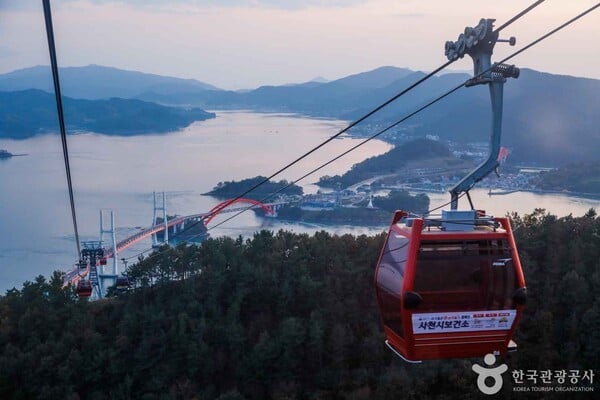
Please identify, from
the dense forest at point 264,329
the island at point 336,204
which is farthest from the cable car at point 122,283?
the island at point 336,204

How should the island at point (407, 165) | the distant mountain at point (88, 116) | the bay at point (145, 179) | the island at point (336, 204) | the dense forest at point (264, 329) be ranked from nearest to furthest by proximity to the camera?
1. the dense forest at point (264, 329)
2. the island at point (336, 204)
3. the bay at point (145, 179)
4. the island at point (407, 165)
5. the distant mountain at point (88, 116)

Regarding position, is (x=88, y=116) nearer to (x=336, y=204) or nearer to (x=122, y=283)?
(x=336, y=204)

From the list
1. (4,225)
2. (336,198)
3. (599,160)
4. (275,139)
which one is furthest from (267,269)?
(275,139)

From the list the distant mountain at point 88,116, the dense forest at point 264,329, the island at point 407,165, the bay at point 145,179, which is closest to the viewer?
the dense forest at point 264,329

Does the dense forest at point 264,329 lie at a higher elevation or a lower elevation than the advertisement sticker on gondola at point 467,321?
lower

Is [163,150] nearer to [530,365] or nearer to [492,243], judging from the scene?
[530,365]

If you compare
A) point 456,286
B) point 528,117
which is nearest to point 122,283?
point 456,286

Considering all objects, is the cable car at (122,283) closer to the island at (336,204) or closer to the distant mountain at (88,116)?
the island at (336,204)
